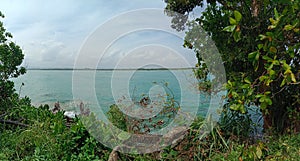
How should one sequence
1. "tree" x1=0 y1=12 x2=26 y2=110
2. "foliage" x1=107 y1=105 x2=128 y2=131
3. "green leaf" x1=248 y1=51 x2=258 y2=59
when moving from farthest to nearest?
"tree" x1=0 y1=12 x2=26 y2=110 < "foliage" x1=107 y1=105 x2=128 y2=131 < "green leaf" x1=248 y1=51 x2=258 y2=59

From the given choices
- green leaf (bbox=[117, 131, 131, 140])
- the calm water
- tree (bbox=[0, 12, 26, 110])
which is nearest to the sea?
the calm water

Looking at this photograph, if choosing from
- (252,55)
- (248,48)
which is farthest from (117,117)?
(252,55)

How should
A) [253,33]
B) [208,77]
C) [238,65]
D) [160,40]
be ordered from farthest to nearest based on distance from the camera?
[208,77], [238,65], [253,33], [160,40]

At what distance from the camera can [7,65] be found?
4.11 meters

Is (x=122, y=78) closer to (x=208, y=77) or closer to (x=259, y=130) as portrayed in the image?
(x=208, y=77)

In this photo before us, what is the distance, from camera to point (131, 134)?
3.01 meters

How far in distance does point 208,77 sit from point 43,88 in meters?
3.25

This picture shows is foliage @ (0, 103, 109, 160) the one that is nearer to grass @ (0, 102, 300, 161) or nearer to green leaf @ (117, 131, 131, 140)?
grass @ (0, 102, 300, 161)

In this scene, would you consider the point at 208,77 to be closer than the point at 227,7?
No

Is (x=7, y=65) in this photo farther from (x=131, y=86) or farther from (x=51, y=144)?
(x=131, y=86)

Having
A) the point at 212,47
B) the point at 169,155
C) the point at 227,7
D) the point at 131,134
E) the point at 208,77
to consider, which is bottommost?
the point at 169,155

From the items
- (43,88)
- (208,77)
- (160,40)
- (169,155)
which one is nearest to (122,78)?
(160,40)

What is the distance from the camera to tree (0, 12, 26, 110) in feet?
13.4

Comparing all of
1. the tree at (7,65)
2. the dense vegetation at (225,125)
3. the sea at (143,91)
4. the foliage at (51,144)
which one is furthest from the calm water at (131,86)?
the tree at (7,65)
